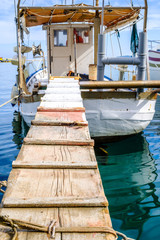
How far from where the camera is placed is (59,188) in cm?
245

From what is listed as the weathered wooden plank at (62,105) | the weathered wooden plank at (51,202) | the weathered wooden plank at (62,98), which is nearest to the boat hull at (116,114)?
the weathered wooden plank at (62,98)

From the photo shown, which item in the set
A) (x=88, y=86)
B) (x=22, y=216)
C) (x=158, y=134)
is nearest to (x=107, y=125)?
(x=88, y=86)

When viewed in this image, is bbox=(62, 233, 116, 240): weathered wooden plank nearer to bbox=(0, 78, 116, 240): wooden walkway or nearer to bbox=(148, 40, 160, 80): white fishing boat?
bbox=(0, 78, 116, 240): wooden walkway

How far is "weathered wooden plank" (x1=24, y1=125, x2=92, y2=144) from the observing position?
11.4 ft

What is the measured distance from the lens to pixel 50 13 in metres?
9.98

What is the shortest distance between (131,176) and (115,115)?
229 cm

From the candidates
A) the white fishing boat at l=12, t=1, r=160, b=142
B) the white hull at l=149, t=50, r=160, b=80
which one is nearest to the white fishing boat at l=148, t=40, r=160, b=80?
the white hull at l=149, t=50, r=160, b=80

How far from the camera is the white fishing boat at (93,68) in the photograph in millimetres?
8148

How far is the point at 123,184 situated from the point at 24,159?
168 inches

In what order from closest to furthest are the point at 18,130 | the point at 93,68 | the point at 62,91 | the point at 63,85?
the point at 62,91, the point at 63,85, the point at 93,68, the point at 18,130

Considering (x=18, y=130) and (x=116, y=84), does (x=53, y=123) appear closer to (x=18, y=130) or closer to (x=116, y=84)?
(x=116, y=84)

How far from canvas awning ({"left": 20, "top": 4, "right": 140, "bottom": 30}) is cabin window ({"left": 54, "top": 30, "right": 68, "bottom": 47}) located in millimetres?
508

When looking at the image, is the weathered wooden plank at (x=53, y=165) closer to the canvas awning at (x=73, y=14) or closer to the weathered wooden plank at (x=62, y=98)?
the weathered wooden plank at (x=62, y=98)

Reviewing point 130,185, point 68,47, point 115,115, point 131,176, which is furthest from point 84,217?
point 68,47
